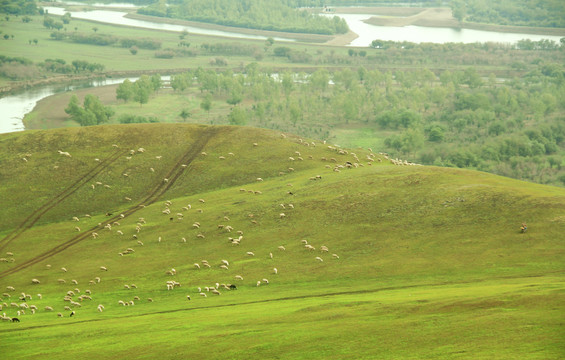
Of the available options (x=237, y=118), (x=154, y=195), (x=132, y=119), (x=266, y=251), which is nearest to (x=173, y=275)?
(x=266, y=251)

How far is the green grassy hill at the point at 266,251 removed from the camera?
50.2 metres

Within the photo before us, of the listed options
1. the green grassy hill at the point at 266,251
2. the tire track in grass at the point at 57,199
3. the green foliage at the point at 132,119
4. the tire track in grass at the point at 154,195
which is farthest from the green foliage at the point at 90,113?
the tire track in grass at the point at 57,199

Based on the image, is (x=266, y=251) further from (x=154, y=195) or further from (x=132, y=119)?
(x=132, y=119)

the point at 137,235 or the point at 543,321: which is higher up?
the point at 543,321

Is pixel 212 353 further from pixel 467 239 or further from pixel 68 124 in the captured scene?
pixel 68 124

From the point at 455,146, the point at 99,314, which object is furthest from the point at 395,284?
the point at 455,146

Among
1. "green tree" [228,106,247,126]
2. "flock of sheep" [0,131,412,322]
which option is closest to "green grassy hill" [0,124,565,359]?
"flock of sheep" [0,131,412,322]

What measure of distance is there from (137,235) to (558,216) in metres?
56.3

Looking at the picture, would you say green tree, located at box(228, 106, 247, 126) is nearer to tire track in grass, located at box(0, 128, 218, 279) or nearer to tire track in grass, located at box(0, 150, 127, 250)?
tire track in grass, located at box(0, 128, 218, 279)

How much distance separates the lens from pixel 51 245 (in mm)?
93375

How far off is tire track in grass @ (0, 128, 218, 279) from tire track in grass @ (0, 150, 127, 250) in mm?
Result: 8958

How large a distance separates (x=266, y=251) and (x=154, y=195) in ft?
125

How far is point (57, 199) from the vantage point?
363 feet

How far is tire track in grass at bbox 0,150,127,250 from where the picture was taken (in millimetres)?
98625
